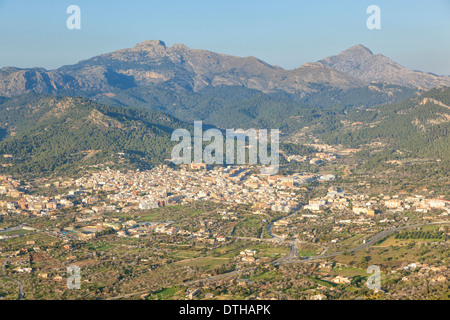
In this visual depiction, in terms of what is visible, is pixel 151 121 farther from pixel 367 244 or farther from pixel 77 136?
pixel 367 244

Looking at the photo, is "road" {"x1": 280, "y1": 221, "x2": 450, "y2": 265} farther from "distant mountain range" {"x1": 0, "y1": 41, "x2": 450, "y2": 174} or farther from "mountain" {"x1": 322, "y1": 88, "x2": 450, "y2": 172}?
"mountain" {"x1": 322, "y1": 88, "x2": 450, "y2": 172}

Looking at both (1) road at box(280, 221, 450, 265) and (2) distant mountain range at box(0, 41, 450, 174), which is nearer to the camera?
(1) road at box(280, 221, 450, 265)

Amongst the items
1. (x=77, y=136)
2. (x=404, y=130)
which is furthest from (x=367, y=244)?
(x=77, y=136)

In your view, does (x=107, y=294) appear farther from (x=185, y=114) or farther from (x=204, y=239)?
(x=185, y=114)

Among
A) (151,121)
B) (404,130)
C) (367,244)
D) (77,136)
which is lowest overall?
(367,244)


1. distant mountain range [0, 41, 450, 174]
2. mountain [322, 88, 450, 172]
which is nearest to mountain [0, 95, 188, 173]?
distant mountain range [0, 41, 450, 174]

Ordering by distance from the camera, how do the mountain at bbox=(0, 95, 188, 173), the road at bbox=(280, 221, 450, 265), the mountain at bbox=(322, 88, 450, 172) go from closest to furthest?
the road at bbox=(280, 221, 450, 265) → the mountain at bbox=(0, 95, 188, 173) → the mountain at bbox=(322, 88, 450, 172)

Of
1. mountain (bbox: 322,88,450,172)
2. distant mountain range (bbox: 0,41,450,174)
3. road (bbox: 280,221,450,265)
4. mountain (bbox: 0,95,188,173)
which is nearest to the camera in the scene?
road (bbox: 280,221,450,265)

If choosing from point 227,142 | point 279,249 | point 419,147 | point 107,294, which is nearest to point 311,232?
point 279,249

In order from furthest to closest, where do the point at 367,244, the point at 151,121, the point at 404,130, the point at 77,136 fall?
the point at 151,121 < the point at 404,130 < the point at 77,136 < the point at 367,244

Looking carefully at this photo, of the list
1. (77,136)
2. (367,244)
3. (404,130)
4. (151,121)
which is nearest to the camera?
(367,244)
